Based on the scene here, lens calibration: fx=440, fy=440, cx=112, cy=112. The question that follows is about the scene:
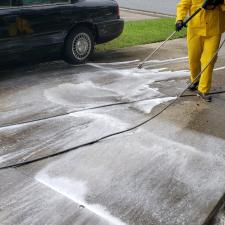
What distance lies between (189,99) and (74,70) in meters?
2.16

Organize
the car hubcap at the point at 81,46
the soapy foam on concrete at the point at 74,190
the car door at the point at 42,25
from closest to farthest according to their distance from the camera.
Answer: the soapy foam on concrete at the point at 74,190 < the car door at the point at 42,25 < the car hubcap at the point at 81,46

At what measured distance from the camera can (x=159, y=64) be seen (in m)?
7.99

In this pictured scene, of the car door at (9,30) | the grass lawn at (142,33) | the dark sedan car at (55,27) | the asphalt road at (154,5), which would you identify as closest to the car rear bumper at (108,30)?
the dark sedan car at (55,27)

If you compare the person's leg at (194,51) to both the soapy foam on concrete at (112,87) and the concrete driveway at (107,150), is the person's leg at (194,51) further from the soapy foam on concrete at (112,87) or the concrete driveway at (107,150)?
the soapy foam on concrete at (112,87)

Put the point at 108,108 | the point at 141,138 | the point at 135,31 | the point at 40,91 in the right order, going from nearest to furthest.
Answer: the point at 141,138
the point at 108,108
the point at 40,91
the point at 135,31

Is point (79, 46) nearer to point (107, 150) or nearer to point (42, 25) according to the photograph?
point (42, 25)

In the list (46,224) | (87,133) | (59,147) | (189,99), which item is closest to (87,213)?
(46,224)

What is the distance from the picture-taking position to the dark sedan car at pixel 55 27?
6520 mm

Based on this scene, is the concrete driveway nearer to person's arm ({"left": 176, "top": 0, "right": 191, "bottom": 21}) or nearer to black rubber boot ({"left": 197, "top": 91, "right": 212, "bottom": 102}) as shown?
black rubber boot ({"left": 197, "top": 91, "right": 212, "bottom": 102})

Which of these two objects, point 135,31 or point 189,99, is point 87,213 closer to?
point 189,99

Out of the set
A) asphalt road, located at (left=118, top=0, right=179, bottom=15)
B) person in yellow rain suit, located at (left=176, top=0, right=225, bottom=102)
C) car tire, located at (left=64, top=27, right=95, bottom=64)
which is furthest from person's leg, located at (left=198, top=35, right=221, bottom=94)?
asphalt road, located at (left=118, top=0, right=179, bottom=15)

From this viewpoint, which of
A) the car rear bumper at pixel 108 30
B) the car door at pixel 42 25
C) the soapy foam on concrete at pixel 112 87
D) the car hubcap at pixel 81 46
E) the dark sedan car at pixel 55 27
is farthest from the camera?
the car rear bumper at pixel 108 30

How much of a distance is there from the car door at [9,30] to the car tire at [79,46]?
43.3 inches

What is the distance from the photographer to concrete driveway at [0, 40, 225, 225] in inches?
138
